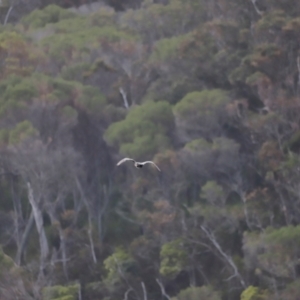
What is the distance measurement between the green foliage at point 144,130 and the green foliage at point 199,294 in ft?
11.4

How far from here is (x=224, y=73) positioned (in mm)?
22969

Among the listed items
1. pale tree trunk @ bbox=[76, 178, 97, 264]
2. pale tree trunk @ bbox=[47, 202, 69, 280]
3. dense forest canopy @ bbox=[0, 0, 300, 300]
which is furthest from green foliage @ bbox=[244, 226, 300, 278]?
pale tree trunk @ bbox=[47, 202, 69, 280]

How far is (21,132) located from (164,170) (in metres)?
3.28

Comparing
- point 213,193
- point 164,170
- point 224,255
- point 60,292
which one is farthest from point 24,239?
point 224,255

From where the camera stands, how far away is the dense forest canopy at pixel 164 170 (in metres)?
20.1

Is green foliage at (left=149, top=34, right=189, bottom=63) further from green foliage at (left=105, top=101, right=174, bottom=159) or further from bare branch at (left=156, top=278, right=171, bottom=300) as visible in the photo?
bare branch at (left=156, top=278, right=171, bottom=300)

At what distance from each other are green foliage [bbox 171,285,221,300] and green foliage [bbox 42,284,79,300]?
220 cm

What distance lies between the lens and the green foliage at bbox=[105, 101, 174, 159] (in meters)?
21.7

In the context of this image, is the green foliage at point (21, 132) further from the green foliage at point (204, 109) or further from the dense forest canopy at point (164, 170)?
the green foliage at point (204, 109)

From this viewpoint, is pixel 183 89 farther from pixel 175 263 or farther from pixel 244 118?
pixel 175 263

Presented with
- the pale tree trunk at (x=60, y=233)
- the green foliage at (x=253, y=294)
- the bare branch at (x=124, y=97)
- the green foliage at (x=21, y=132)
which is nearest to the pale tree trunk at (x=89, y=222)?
the pale tree trunk at (x=60, y=233)

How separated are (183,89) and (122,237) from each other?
12.6ft

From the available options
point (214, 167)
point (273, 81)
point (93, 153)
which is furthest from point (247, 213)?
point (93, 153)

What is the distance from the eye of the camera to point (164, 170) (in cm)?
2164
